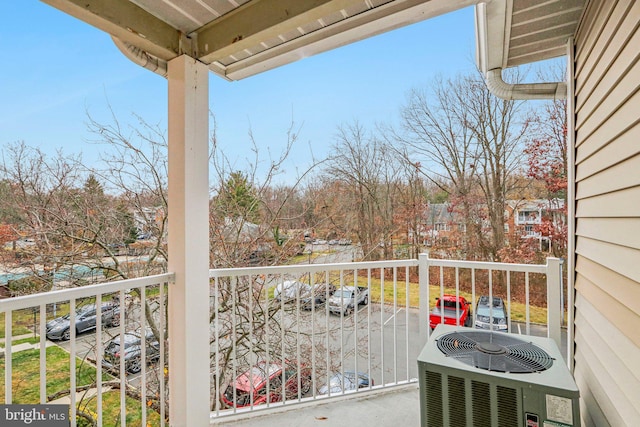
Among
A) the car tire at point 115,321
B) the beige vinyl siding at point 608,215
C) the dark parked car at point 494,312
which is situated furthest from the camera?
the dark parked car at point 494,312

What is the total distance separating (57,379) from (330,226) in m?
4.17

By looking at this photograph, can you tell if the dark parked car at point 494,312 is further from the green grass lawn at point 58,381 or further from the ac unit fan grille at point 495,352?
the green grass lawn at point 58,381

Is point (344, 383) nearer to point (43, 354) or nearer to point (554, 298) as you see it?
point (554, 298)

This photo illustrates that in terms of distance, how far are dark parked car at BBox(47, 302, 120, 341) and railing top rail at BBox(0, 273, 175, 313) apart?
6.17ft

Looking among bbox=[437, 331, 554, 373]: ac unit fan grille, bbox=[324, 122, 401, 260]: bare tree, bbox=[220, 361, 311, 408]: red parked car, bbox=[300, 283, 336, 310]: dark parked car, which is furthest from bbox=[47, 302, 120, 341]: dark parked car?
bbox=[324, 122, 401, 260]: bare tree

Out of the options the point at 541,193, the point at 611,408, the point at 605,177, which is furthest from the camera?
the point at 541,193

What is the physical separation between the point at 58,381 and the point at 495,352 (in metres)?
4.46

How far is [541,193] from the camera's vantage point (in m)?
5.57

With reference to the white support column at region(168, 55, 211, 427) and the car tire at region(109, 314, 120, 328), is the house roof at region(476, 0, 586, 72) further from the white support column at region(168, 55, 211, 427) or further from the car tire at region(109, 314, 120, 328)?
the car tire at region(109, 314, 120, 328)

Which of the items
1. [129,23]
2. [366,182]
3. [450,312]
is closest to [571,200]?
[129,23]

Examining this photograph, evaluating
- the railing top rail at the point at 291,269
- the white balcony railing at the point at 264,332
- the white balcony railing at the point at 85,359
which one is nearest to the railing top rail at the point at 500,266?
the white balcony railing at the point at 264,332

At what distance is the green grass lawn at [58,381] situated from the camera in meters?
2.97

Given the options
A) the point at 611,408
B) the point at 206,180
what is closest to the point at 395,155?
the point at 206,180

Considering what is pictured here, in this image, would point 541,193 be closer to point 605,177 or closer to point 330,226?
point 330,226
